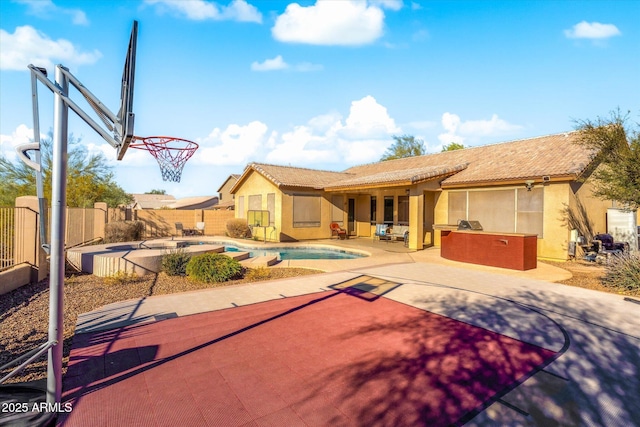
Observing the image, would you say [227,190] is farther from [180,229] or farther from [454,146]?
[454,146]

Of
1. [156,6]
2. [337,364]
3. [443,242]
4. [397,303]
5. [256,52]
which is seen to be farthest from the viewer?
Answer: [256,52]

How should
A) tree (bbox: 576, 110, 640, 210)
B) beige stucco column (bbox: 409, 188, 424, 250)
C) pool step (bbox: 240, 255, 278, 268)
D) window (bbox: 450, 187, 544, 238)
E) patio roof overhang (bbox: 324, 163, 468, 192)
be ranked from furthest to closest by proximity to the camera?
beige stucco column (bbox: 409, 188, 424, 250) < patio roof overhang (bbox: 324, 163, 468, 192) < window (bbox: 450, 187, 544, 238) < pool step (bbox: 240, 255, 278, 268) < tree (bbox: 576, 110, 640, 210)

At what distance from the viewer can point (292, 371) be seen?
402 centimetres

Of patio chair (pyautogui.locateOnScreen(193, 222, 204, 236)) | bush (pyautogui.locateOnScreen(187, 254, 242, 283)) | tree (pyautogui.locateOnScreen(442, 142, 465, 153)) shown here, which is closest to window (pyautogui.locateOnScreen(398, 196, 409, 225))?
bush (pyautogui.locateOnScreen(187, 254, 242, 283))

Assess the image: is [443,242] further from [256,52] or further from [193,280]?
[256,52]

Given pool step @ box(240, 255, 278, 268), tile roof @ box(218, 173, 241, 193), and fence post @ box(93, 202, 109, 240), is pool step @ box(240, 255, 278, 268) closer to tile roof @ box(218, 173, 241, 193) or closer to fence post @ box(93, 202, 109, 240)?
fence post @ box(93, 202, 109, 240)

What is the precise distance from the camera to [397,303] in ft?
22.9

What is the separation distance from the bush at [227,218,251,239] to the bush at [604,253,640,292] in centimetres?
1784

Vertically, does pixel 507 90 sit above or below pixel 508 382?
above

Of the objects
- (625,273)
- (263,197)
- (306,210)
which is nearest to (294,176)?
(263,197)

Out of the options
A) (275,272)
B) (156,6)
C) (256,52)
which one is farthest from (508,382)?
(256,52)

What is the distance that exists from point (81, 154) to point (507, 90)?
27.7 m

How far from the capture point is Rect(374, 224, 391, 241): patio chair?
62.0 ft

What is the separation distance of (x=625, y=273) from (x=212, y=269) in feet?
34.2
